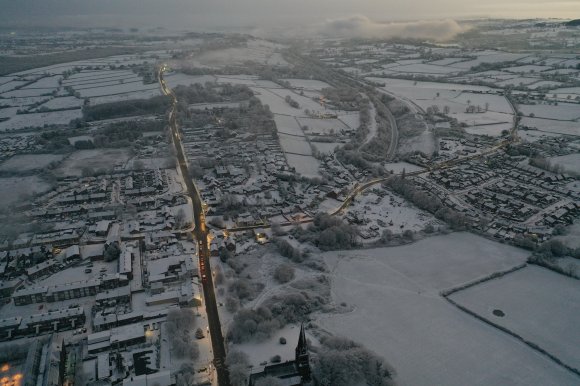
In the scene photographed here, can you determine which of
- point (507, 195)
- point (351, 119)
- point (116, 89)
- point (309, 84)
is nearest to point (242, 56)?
point (309, 84)

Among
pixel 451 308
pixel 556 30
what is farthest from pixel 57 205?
pixel 556 30

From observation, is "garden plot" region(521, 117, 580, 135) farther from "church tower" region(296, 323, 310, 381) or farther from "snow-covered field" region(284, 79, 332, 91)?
"church tower" region(296, 323, 310, 381)

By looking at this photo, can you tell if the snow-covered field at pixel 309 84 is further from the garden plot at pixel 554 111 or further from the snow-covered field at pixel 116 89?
the garden plot at pixel 554 111

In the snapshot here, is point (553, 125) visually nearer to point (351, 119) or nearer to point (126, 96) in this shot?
point (351, 119)

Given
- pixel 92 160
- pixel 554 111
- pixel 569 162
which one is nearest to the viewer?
pixel 569 162

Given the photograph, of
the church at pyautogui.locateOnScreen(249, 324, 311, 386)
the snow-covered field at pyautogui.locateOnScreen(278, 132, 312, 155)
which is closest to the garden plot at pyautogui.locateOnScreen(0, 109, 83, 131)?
the snow-covered field at pyautogui.locateOnScreen(278, 132, 312, 155)

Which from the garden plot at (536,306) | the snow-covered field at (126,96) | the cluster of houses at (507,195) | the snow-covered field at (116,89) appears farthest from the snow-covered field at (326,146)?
the snow-covered field at (116,89)
